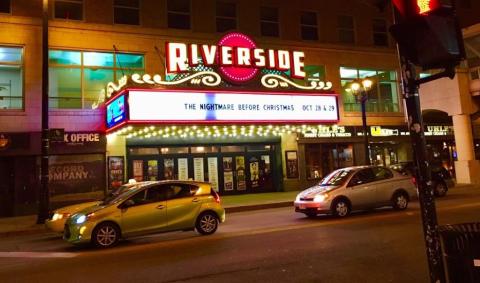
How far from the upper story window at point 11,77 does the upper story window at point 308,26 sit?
51.5 ft

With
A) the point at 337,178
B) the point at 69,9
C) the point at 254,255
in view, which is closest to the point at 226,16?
the point at 69,9

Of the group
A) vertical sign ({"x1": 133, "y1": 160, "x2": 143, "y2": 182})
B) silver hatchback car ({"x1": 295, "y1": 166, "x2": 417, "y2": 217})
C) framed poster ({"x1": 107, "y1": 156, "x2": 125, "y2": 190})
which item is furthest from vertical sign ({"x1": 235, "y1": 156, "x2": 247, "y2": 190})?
silver hatchback car ({"x1": 295, "y1": 166, "x2": 417, "y2": 217})

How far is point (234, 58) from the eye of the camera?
2034 cm

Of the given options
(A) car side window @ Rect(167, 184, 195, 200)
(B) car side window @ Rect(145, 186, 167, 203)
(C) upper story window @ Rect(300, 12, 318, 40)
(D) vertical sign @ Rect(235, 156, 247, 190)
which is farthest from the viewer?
(C) upper story window @ Rect(300, 12, 318, 40)

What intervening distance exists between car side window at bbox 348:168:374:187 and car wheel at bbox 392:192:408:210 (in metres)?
1.06

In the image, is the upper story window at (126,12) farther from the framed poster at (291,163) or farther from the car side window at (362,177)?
the car side window at (362,177)

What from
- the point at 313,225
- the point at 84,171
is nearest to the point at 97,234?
the point at 313,225

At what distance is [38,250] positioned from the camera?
1158cm

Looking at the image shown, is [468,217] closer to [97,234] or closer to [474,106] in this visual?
[97,234]

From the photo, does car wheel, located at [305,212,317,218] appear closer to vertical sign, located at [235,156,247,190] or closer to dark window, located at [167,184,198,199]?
dark window, located at [167,184,198,199]

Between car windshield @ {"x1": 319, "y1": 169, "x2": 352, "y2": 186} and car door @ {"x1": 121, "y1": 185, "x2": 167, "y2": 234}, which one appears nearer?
car door @ {"x1": 121, "y1": 185, "x2": 167, "y2": 234}

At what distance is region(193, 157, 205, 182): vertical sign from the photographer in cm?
2433

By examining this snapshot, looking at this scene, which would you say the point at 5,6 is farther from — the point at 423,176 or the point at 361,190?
the point at 423,176

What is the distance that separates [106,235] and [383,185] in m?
8.84
